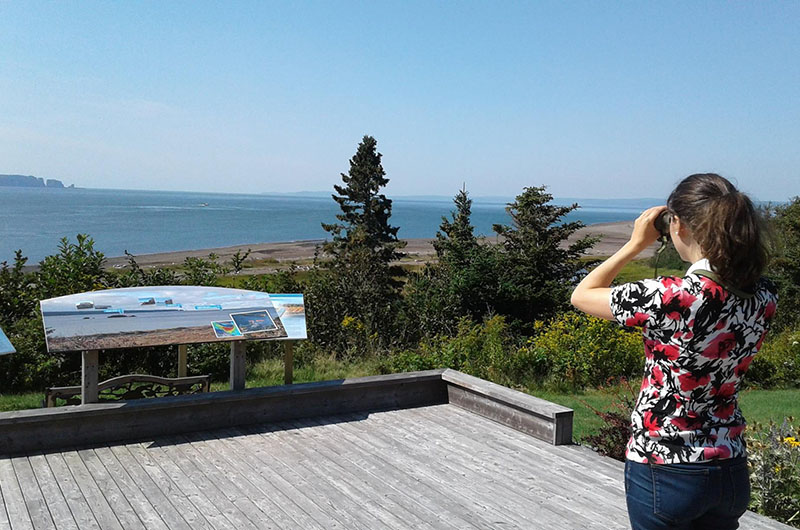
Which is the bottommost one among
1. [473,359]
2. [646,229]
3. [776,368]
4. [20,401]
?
[776,368]

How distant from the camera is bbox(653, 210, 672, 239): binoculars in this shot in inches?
90.0

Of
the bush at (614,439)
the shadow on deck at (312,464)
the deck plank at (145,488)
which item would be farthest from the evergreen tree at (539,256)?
the deck plank at (145,488)

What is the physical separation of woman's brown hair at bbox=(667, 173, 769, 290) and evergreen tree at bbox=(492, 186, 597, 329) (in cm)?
1196

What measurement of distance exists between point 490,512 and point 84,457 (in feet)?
9.38

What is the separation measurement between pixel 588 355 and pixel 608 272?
7.30 m

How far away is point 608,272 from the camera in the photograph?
95.3 inches

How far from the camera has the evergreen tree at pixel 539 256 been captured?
1447 centimetres

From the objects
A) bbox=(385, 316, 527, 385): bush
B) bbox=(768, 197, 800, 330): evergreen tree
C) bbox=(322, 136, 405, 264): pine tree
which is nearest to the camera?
bbox=(385, 316, 527, 385): bush

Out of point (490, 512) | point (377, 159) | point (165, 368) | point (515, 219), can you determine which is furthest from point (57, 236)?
point (490, 512)

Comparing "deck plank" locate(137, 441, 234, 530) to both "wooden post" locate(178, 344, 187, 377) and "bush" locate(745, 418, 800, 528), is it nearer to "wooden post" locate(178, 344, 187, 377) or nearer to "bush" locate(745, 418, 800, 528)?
"wooden post" locate(178, 344, 187, 377)

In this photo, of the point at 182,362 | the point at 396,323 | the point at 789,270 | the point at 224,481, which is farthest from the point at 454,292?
the point at 789,270

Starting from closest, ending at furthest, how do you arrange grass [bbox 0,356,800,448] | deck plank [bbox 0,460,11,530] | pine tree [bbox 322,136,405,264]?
1. deck plank [bbox 0,460,11,530]
2. grass [bbox 0,356,800,448]
3. pine tree [bbox 322,136,405,264]

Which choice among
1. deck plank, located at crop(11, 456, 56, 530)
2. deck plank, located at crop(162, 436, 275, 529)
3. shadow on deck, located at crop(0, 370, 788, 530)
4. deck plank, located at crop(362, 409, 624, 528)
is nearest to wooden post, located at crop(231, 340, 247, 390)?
shadow on deck, located at crop(0, 370, 788, 530)

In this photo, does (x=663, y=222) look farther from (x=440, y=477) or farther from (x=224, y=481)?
(x=224, y=481)
